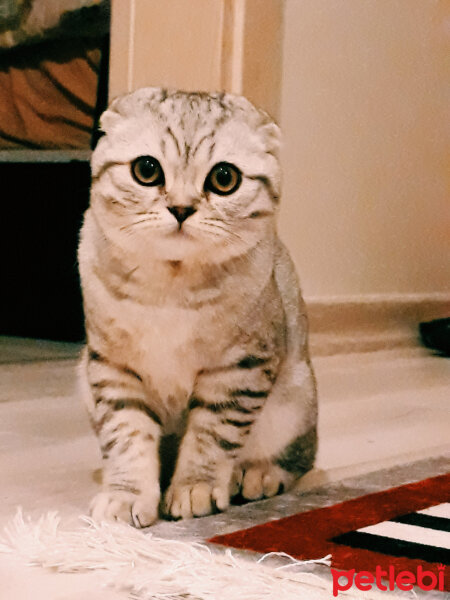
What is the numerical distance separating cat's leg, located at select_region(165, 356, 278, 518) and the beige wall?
1.58m

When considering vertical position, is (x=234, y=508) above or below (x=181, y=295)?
below

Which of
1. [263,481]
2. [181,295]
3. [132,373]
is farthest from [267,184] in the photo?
[263,481]

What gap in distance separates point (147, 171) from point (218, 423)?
1.08 feet

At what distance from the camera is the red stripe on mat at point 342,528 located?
850mm

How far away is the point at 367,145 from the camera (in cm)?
297

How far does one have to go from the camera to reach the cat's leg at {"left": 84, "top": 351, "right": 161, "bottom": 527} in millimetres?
1048

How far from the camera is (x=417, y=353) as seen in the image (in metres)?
3.06

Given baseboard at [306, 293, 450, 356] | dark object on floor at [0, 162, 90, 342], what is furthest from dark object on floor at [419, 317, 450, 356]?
dark object on floor at [0, 162, 90, 342]

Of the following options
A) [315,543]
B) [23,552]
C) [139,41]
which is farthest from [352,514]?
[139,41]

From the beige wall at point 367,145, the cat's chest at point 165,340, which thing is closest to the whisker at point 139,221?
the cat's chest at point 165,340

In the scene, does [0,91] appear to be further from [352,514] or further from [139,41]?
[352,514]

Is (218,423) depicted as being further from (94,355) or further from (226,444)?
(94,355)

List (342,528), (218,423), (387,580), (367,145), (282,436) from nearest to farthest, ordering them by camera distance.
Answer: (387,580), (342,528), (218,423), (282,436), (367,145)

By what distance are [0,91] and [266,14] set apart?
47.5 inches
